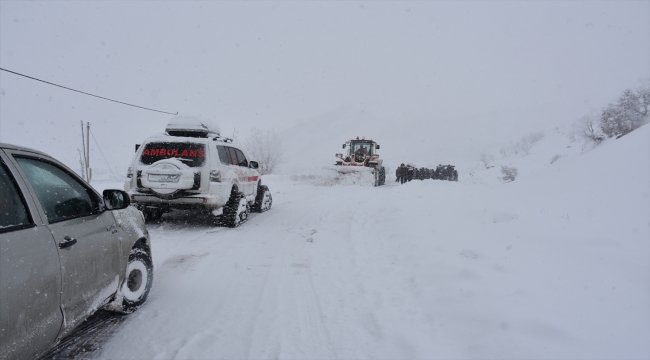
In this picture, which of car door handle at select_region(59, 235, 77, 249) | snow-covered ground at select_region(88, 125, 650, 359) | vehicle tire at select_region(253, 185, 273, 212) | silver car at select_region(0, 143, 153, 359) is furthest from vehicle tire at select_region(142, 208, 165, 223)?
car door handle at select_region(59, 235, 77, 249)

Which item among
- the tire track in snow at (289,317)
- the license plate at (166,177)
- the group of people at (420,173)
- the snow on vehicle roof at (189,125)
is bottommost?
the tire track in snow at (289,317)

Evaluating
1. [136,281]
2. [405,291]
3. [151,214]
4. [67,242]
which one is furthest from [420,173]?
[67,242]

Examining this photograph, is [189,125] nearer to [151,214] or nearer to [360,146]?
[151,214]

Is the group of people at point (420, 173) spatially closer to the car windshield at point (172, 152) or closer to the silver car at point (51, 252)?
the car windshield at point (172, 152)

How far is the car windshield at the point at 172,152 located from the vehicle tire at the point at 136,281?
3.56m

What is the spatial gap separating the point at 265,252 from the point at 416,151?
265 feet

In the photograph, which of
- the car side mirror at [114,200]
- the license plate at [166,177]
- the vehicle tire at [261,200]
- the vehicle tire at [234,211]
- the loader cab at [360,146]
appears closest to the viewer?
the car side mirror at [114,200]

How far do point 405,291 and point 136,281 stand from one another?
3.06 meters

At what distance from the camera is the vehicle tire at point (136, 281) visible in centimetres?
347

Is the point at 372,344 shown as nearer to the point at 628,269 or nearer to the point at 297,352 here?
the point at 297,352

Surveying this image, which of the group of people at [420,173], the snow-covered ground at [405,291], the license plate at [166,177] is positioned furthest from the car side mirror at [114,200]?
the group of people at [420,173]

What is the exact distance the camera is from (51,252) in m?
2.23

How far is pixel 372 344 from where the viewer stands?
2982 millimetres

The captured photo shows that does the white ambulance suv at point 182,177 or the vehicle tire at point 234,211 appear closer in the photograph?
the white ambulance suv at point 182,177
